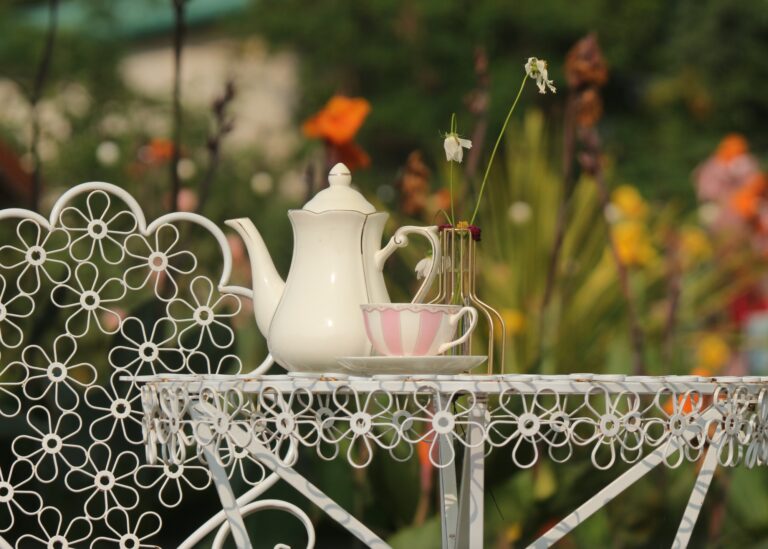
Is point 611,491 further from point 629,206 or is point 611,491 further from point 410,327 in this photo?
point 629,206

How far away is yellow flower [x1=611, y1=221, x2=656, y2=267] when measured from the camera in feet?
14.5

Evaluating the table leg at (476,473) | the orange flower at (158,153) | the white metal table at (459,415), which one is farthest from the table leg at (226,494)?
the orange flower at (158,153)

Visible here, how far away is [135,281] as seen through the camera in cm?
390

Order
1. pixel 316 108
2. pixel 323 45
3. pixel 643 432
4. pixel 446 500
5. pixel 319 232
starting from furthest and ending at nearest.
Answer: pixel 323 45 < pixel 316 108 < pixel 446 500 < pixel 319 232 < pixel 643 432

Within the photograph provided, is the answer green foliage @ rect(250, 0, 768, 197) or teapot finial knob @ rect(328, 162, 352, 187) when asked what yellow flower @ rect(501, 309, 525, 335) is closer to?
teapot finial knob @ rect(328, 162, 352, 187)

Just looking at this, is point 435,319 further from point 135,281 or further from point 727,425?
point 135,281

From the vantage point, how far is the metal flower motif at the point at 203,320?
1940 mm

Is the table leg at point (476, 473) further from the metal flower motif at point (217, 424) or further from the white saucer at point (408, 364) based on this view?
the metal flower motif at point (217, 424)

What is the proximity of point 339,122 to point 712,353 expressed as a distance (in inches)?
105

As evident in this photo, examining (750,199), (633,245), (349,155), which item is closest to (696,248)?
(750,199)

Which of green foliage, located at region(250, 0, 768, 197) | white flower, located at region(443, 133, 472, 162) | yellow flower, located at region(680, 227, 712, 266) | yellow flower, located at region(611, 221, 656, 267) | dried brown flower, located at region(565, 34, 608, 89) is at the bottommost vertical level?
yellow flower, located at region(680, 227, 712, 266)

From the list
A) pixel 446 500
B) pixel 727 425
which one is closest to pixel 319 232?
pixel 446 500

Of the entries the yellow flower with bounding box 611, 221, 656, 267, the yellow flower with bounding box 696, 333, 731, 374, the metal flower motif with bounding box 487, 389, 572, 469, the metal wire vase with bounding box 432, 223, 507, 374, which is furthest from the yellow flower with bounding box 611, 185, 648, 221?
the metal wire vase with bounding box 432, 223, 507, 374

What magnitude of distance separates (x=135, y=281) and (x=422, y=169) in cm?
129
